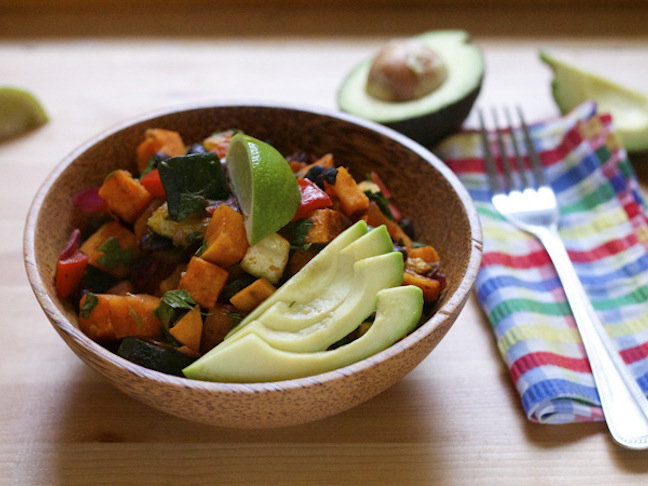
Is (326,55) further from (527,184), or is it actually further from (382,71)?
(527,184)

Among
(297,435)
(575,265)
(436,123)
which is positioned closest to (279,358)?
(297,435)

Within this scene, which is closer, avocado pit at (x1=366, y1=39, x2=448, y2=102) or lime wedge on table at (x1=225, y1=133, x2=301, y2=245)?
lime wedge on table at (x1=225, y1=133, x2=301, y2=245)

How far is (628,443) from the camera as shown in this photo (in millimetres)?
1214

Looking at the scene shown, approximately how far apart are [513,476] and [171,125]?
1044mm

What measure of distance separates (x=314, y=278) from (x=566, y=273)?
654 millimetres

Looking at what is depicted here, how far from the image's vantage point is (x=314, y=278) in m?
1.19

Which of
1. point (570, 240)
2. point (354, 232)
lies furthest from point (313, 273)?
point (570, 240)

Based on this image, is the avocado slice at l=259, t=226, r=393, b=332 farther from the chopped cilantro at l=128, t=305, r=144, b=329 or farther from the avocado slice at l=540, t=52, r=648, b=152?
the avocado slice at l=540, t=52, r=648, b=152

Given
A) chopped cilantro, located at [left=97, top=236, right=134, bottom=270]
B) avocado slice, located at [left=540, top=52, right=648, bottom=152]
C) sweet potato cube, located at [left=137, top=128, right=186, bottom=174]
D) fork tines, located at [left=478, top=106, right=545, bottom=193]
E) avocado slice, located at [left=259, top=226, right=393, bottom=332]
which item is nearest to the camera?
avocado slice, located at [left=259, top=226, right=393, bottom=332]

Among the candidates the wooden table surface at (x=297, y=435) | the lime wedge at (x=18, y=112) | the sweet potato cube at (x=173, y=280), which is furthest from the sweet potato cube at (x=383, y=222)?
the lime wedge at (x=18, y=112)

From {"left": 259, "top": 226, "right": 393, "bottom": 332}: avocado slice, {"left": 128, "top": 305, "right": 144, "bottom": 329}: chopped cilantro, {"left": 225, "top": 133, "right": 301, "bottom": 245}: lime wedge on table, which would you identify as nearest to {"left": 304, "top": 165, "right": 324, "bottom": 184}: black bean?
A: {"left": 225, "top": 133, "right": 301, "bottom": 245}: lime wedge on table

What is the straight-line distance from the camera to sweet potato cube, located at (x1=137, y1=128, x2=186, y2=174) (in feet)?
4.86

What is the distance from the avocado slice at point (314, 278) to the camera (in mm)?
1155

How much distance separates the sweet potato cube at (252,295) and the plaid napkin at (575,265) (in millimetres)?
538
